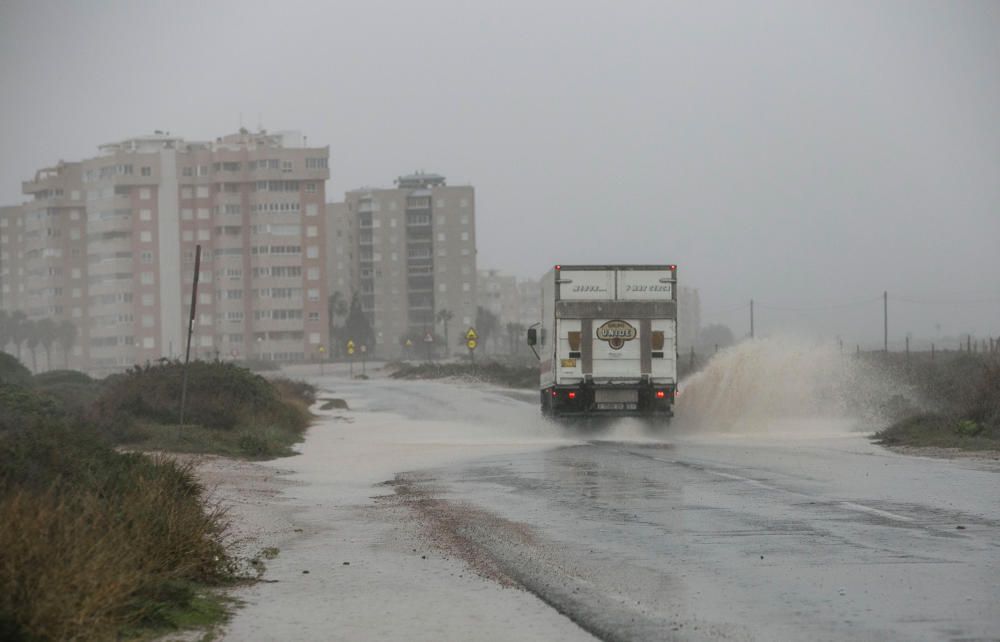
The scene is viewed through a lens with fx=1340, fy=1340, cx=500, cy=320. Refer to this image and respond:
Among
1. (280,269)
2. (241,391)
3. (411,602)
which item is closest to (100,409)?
(241,391)

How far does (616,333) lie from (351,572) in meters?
19.4

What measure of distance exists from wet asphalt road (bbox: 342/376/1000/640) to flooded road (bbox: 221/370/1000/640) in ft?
0.09

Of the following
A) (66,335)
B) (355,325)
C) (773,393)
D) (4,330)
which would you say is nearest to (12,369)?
(773,393)

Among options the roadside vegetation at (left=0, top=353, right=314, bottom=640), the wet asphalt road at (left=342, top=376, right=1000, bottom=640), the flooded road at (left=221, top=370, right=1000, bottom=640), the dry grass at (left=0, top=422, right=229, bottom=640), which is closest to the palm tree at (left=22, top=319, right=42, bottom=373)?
the flooded road at (left=221, top=370, right=1000, bottom=640)

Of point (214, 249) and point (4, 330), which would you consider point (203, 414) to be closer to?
point (214, 249)

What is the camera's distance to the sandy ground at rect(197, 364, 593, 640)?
7.54m

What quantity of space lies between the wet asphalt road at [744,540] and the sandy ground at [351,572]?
0.37 meters

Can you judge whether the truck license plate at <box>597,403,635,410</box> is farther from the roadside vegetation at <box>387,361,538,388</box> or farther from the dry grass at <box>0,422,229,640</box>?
the roadside vegetation at <box>387,361,538,388</box>

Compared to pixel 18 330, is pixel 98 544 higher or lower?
lower

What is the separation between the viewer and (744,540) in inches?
427

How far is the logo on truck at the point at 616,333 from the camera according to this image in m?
28.7

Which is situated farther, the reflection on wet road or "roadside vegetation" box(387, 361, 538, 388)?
"roadside vegetation" box(387, 361, 538, 388)

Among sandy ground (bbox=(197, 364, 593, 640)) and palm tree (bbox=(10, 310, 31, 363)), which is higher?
palm tree (bbox=(10, 310, 31, 363))

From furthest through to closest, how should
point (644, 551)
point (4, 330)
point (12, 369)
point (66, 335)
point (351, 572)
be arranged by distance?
point (4, 330) → point (66, 335) → point (12, 369) → point (644, 551) → point (351, 572)
